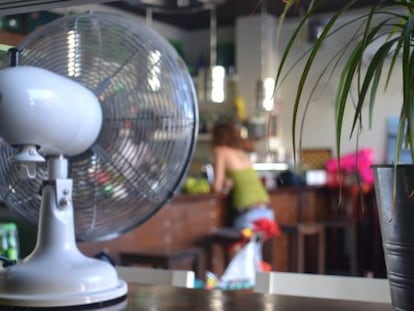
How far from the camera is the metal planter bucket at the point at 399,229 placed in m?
0.84

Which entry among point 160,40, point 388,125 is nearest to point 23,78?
point 160,40

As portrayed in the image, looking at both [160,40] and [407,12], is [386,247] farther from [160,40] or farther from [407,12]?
[160,40]

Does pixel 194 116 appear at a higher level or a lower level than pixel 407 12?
Answer: lower

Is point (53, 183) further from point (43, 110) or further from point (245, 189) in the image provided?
point (245, 189)

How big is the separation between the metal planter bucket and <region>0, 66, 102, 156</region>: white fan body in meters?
0.46

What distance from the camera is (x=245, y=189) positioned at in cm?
506

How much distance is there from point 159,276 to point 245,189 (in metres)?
3.37

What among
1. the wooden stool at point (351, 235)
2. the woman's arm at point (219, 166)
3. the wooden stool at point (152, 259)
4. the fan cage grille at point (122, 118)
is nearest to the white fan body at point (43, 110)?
the fan cage grille at point (122, 118)

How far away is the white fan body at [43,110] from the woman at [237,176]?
3.97m

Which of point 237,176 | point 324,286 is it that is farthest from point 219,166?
point 324,286

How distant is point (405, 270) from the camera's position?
854 millimetres

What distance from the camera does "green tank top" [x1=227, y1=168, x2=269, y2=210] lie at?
16.5ft

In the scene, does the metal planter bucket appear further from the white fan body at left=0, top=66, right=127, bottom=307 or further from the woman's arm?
the woman's arm

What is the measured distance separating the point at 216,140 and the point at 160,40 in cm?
385
